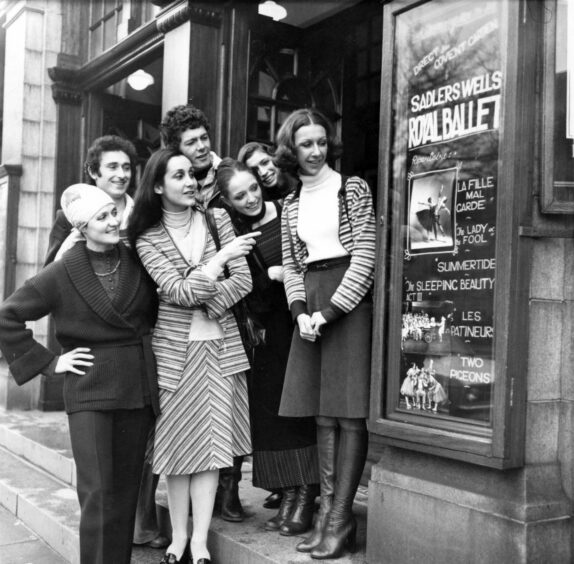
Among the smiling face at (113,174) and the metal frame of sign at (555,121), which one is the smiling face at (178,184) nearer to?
the smiling face at (113,174)

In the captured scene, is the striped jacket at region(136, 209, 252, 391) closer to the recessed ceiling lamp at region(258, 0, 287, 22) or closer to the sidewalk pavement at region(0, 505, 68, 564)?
the sidewalk pavement at region(0, 505, 68, 564)

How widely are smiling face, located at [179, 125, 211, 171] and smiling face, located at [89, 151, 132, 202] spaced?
518 millimetres

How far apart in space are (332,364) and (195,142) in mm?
1464

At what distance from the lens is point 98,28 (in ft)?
26.5

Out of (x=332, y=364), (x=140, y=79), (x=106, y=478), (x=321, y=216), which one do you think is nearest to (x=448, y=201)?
(x=321, y=216)

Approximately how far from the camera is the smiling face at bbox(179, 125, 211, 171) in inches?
167

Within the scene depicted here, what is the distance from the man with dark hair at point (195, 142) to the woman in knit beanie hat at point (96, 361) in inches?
26.2

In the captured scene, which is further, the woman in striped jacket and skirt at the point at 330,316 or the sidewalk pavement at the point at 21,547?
the sidewalk pavement at the point at 21,547

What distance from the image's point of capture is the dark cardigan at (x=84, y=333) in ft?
12.1

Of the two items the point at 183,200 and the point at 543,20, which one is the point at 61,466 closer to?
the point at 183,200

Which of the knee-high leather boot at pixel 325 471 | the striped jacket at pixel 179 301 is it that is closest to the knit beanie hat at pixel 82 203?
the striped jacket at pixel 179 301

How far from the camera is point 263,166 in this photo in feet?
14.1

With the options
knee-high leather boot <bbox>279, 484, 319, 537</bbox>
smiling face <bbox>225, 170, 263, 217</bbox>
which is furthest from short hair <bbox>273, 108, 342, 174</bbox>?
knee-high leather boot <bbox>279, 484, 319, 537</bbox>

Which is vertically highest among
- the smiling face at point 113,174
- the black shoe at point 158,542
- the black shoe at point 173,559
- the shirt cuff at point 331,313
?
the smiling face at point 113,174
